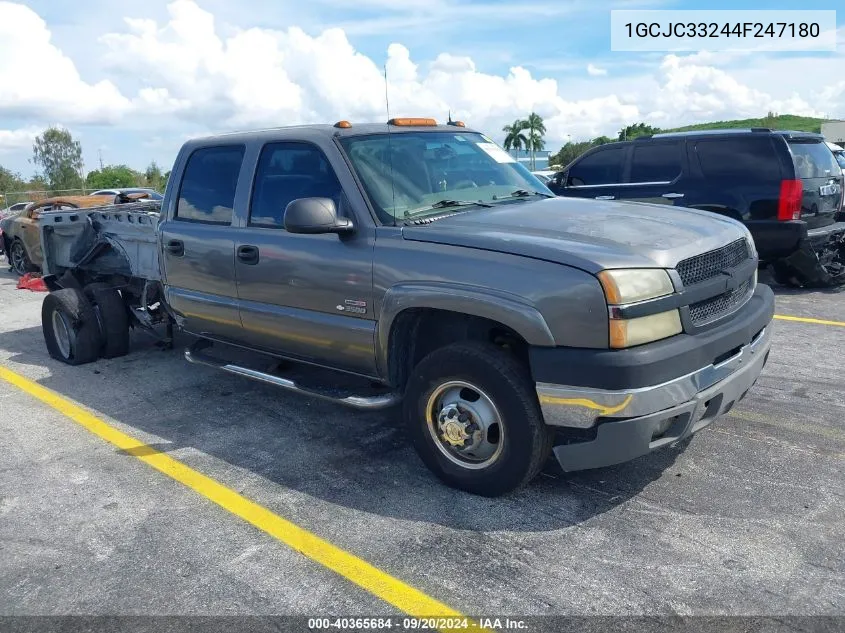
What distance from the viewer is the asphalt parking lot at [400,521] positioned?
9.84 ft

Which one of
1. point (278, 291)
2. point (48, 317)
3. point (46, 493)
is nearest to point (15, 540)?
point (46, 493)

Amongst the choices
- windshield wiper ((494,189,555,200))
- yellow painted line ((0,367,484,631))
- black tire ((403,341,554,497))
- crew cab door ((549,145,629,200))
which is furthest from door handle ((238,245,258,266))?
crew cab door ((549,145,629,200))

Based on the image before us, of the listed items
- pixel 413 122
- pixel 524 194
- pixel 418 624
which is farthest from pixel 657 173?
pixel 418 624

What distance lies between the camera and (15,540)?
11.9ft

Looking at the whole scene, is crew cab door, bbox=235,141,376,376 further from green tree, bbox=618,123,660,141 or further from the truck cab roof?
green tree, bbox=618,123,660,141

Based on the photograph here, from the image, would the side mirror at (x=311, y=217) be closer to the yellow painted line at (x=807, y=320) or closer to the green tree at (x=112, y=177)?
the yellow painted line at (x=807, y=320)

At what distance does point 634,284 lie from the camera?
10.5 feet

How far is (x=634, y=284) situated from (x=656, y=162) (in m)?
6.50

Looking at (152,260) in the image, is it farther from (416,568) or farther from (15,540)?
(416,568)

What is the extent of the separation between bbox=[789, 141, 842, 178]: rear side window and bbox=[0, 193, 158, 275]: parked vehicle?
35.9ft

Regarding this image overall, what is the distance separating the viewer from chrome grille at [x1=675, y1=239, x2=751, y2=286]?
11.4 ft

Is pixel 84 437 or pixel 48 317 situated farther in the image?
pixel 48 317

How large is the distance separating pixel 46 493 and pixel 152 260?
8.78ft

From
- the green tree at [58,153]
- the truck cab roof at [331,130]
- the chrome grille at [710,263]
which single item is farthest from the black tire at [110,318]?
the green tree at [58,153]
